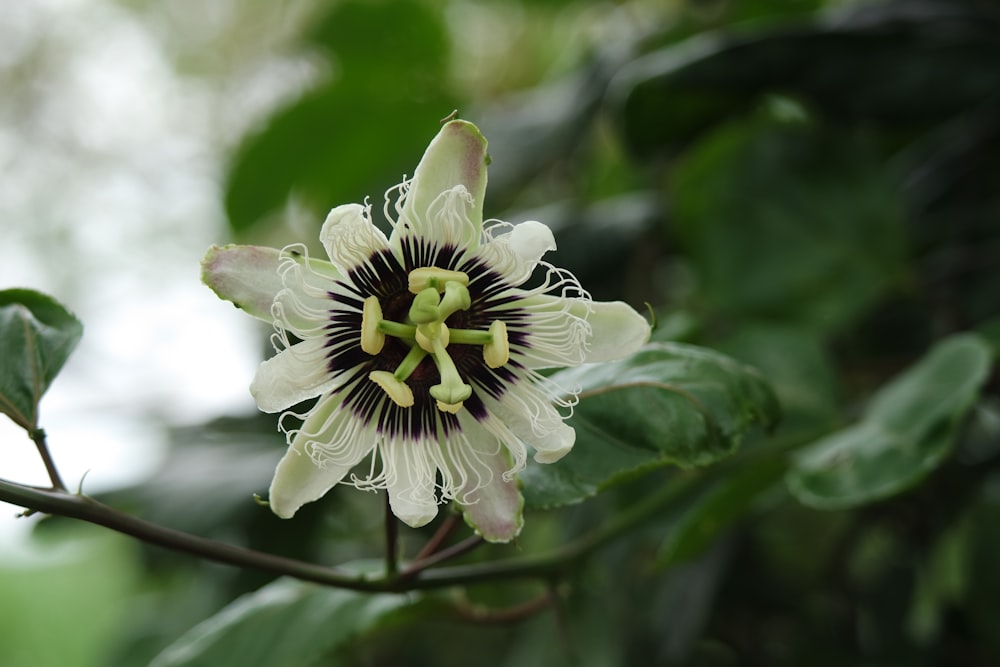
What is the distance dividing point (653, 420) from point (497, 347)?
0.13m

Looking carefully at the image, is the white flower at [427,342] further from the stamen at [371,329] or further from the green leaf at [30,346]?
the green leaf at [30,346]

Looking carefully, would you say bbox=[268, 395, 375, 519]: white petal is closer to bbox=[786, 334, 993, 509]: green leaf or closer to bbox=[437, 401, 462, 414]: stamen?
bbox=[437, 401, 462, 414]: stamen

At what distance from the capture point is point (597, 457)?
23.3 inches

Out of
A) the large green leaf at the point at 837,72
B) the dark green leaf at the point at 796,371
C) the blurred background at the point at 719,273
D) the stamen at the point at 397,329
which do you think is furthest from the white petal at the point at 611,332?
the large green leaf at the point at 837,72

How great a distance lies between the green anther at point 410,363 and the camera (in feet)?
1.74

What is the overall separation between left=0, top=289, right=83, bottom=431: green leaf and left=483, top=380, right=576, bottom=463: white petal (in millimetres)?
275

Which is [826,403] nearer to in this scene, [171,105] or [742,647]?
[742,647]

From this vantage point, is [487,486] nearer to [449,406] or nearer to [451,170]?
[449,406]

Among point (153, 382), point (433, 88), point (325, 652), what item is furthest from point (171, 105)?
point (325, 652)

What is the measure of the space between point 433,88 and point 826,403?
1012mm

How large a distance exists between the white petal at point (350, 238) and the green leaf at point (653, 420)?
Result: 0.16 meters

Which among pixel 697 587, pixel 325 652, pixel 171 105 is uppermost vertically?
pixel 325 652

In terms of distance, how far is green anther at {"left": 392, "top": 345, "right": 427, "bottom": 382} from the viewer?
1.74ft

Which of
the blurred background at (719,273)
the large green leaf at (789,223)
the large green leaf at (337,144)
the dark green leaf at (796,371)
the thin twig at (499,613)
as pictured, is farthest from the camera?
the large green leaf at (337,144)
